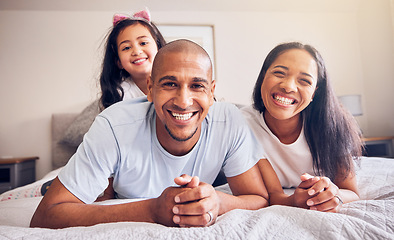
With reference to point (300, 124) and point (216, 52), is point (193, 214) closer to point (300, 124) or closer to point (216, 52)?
point (300, 124)

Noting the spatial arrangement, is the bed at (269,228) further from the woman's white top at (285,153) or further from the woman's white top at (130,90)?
the woman's white top at (130,90)

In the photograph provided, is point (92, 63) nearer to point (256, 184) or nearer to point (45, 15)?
point (45, 15)

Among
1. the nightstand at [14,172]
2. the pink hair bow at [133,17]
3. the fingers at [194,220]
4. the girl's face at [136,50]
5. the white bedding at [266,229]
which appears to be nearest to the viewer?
the white bedding at [266,229]

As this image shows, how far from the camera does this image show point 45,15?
3.04 m

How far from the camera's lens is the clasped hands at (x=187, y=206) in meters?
0.68

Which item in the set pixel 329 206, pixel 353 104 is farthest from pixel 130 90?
pixel 353 104

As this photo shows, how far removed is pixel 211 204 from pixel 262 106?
680 mm

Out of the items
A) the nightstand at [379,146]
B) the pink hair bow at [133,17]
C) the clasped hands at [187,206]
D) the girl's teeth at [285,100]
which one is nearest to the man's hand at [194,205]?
the clasped hands at [187,206]

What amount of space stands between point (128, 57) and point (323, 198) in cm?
111

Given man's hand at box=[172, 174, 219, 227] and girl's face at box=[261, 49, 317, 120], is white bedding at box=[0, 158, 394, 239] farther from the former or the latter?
girl's face at box=[261, 49, 317, 120]

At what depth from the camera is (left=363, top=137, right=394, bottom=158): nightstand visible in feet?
9.69

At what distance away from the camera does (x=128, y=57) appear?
1.49 m

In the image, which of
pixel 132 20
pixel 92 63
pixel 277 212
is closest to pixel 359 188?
pixel 277 212

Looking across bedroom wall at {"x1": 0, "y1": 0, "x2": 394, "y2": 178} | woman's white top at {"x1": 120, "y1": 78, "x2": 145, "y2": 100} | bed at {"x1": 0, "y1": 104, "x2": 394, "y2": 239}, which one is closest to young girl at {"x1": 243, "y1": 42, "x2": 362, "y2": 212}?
bed at {"x1": 0, "y1": 104, "x2": 394, "y2": 239}
